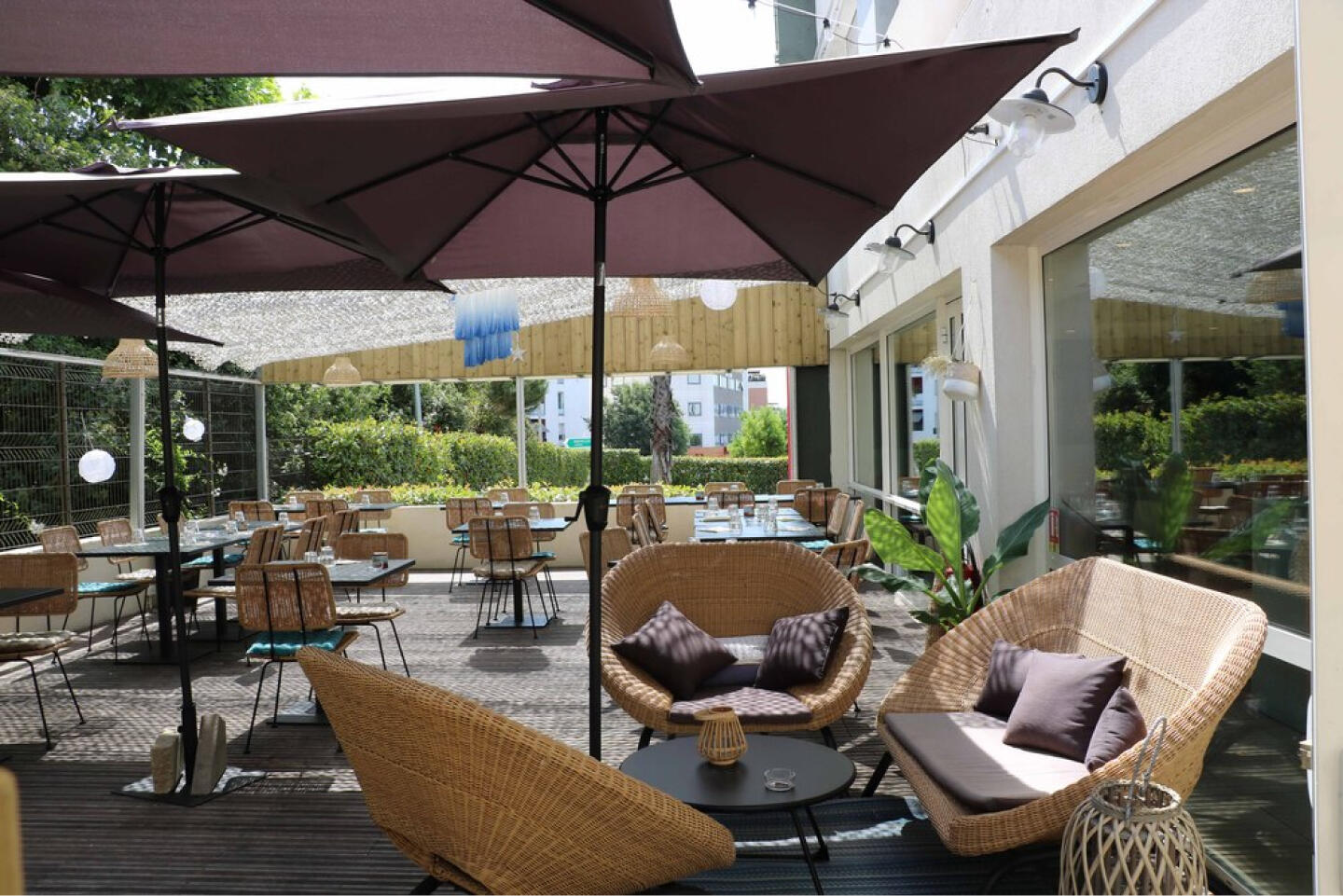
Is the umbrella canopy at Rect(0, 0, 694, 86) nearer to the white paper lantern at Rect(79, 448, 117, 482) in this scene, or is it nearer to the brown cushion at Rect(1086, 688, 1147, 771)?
the brown cushion at Rect(1086, 688, 1147, 771)

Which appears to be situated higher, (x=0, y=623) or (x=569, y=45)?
(x=569, y=45)

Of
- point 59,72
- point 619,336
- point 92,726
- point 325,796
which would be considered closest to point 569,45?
point 59,72

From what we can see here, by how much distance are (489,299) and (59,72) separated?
6.47 m

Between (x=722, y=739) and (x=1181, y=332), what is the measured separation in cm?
228

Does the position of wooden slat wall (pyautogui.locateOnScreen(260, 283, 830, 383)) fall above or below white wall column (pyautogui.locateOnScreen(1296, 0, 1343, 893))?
above

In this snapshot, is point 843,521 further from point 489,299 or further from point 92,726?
point 92,726

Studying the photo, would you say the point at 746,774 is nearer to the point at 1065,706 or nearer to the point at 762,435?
the point at 1065,706

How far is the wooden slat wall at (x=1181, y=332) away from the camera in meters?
3.17

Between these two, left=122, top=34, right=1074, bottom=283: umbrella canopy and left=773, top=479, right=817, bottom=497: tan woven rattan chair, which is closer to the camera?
left=122, top=34, right=1074, bottom=283: umbrella canopy

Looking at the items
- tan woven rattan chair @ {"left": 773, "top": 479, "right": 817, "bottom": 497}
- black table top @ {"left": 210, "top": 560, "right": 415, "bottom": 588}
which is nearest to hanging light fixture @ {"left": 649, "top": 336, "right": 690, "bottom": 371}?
tan woven rattan chair @ {"left": 773, "top": 479, "right": 817, "bottom": 497}

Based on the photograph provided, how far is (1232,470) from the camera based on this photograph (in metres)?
3.39

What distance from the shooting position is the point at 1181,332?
3.76 meters

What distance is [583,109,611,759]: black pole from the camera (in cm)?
319

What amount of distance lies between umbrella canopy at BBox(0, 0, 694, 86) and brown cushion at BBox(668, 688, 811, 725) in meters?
2.76
